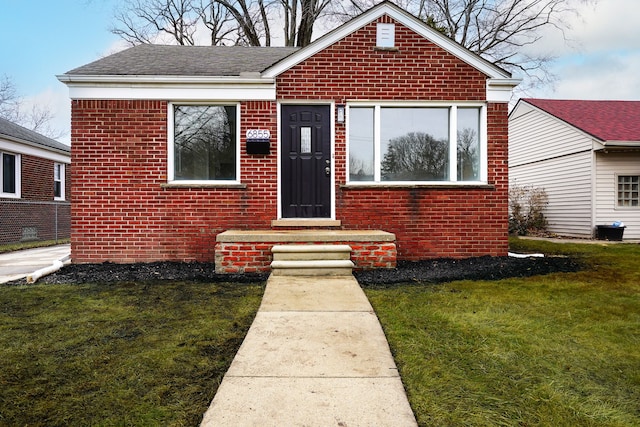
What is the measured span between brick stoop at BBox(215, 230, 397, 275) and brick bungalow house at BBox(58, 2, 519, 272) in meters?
0.85

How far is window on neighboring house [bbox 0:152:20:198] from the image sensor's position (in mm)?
12852

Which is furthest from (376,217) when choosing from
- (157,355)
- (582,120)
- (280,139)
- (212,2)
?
(212,2)

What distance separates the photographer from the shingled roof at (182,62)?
6.49 meters

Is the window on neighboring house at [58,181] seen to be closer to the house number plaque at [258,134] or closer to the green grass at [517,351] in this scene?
the house number plaque at [258,134]

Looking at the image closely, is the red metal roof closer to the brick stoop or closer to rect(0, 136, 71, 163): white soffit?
the brick stoop

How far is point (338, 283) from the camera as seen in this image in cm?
465

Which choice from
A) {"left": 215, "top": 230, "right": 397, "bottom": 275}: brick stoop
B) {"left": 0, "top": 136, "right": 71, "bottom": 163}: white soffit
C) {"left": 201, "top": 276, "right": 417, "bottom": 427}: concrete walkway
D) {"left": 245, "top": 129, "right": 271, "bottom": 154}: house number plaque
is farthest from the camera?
{"left": 0, "top": 136, "right": 71, "bottom": 163}: white soffit

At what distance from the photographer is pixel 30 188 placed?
14.0m

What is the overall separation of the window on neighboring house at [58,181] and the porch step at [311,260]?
14532 millimetres

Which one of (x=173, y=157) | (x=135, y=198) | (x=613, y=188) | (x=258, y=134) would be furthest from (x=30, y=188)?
(x=613, y=188)

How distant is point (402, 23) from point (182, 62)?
13.7 feet

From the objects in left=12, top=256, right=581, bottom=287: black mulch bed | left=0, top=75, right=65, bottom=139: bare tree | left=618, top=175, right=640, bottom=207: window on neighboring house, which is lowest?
left=12, top=256, right=581, bottom=287: black mulch bed

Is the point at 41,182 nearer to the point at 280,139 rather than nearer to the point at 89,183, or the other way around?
the point at 89,183

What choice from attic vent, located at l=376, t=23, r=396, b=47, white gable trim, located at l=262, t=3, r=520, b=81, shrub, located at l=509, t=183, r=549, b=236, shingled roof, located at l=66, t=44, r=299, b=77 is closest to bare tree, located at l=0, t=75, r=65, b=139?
shingled roof, located at l=66, t=44, r=299, b=77
